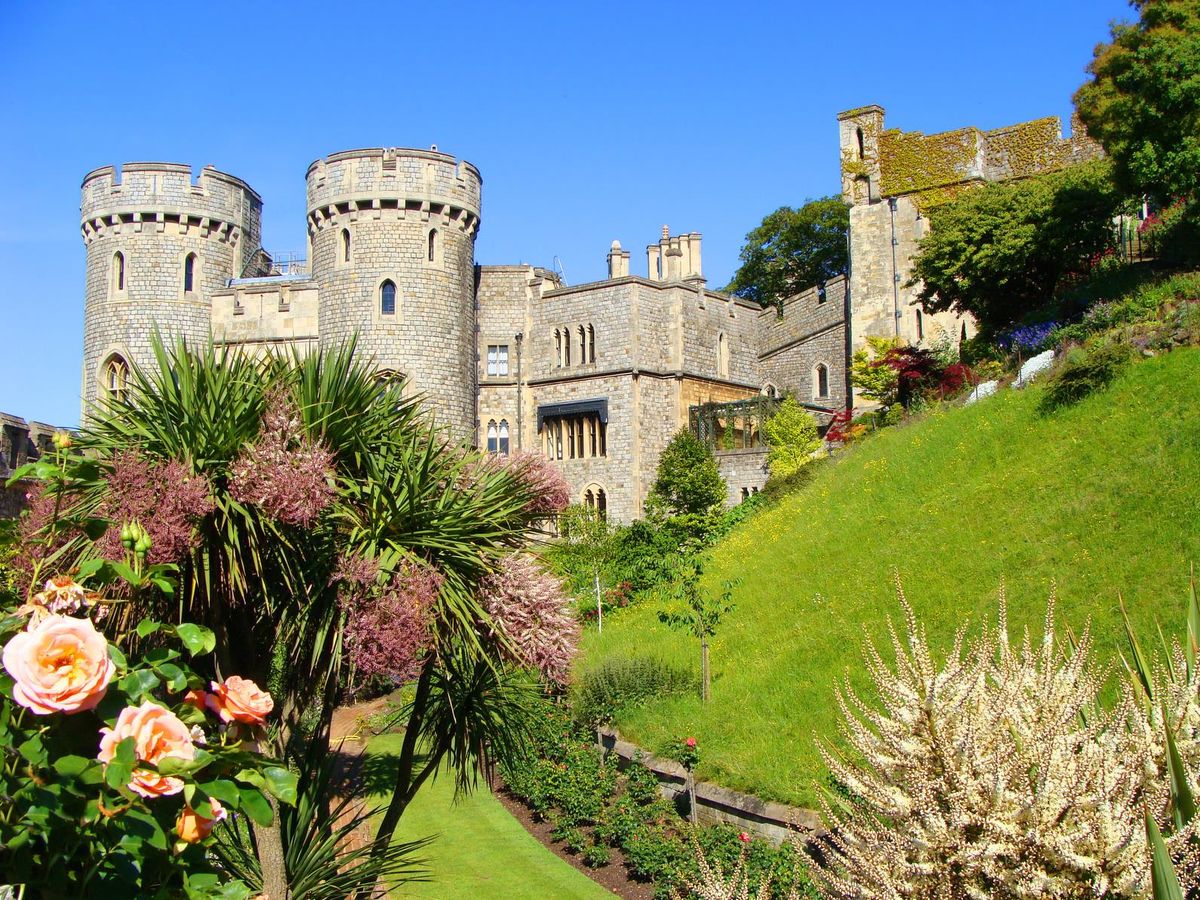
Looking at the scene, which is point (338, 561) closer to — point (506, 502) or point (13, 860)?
point (506, 502)

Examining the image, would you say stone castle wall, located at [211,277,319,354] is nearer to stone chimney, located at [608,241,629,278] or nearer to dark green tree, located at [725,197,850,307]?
stone chimney, located at [608,241,629,278]

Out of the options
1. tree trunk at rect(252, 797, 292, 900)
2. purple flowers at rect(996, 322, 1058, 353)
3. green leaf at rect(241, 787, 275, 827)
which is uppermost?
purple flowers at rect(996, 322, 1058, 353)

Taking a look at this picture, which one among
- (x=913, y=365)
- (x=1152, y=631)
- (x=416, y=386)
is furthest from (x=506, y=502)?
(x=416, y=386)

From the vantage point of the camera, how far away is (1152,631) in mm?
11539

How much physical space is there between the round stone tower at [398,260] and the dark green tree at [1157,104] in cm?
1905

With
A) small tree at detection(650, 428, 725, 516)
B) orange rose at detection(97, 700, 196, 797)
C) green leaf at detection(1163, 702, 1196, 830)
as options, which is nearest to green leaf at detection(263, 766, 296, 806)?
orange rose at detection(97, 700, 196, 797)

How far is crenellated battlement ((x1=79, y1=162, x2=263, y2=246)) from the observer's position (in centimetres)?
3559

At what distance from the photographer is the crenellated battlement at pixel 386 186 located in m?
34.6

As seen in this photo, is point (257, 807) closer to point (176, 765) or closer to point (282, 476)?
point (176, 765)

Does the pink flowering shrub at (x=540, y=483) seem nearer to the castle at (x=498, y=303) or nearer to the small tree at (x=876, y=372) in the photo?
the small tree at (x=876, y=372)

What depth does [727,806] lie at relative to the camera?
11.8 metres

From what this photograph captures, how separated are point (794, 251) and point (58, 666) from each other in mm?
48619

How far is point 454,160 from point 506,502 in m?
28.0

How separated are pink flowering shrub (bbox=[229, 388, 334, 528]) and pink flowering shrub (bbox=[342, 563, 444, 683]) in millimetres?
579
